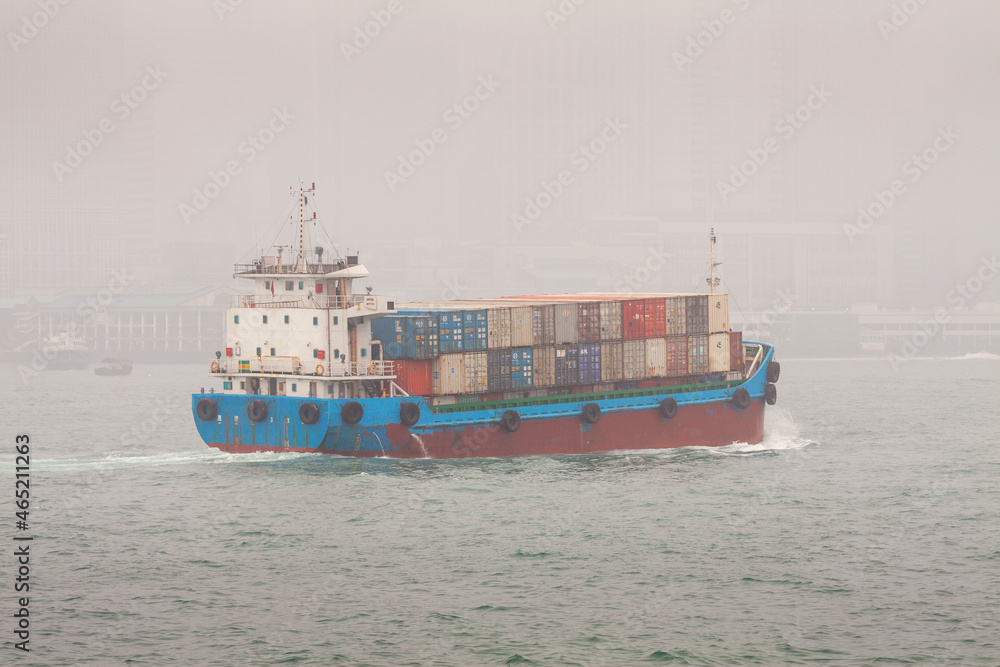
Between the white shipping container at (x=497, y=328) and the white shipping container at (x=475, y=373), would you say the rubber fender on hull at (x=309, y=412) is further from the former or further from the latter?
the white shipping container at (x=497, y=328)

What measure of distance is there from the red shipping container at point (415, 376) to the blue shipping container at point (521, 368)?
3714 mm

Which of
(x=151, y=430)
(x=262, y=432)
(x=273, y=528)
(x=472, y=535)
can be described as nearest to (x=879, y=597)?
(x=472, y=535)

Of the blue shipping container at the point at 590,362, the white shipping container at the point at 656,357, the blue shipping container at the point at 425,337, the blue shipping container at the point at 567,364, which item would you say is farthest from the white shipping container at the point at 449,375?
the white shipping container at the point at 656,357

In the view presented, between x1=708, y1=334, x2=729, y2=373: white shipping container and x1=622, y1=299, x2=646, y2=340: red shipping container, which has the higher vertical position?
x1=622, y1=299, x2=646, y2=340: red shipping container

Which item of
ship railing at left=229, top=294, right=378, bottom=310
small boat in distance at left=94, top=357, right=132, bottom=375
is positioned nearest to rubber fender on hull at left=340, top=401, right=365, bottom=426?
ship railing at left=229, top=294, right=378, bottom=310

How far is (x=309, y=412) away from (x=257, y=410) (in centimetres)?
231

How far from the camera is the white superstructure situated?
167ft

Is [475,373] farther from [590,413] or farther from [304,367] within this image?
[304,367]

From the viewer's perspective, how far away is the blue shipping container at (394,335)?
5184 centimetres

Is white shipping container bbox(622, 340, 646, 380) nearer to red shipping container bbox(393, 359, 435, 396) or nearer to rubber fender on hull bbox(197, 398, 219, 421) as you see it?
red shipping container bbox(393, 359, 435, 396)

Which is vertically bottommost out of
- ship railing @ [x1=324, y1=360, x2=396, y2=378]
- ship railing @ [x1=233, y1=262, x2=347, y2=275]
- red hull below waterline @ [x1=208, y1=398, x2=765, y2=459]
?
red hull below waterline @ [x1=208, y1=398, x2=765, y2=459]

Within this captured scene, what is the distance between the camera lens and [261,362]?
5238 centimetres

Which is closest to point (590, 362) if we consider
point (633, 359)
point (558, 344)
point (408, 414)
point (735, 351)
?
point (558, 344)

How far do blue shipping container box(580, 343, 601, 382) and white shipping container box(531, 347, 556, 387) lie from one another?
1436 mm
